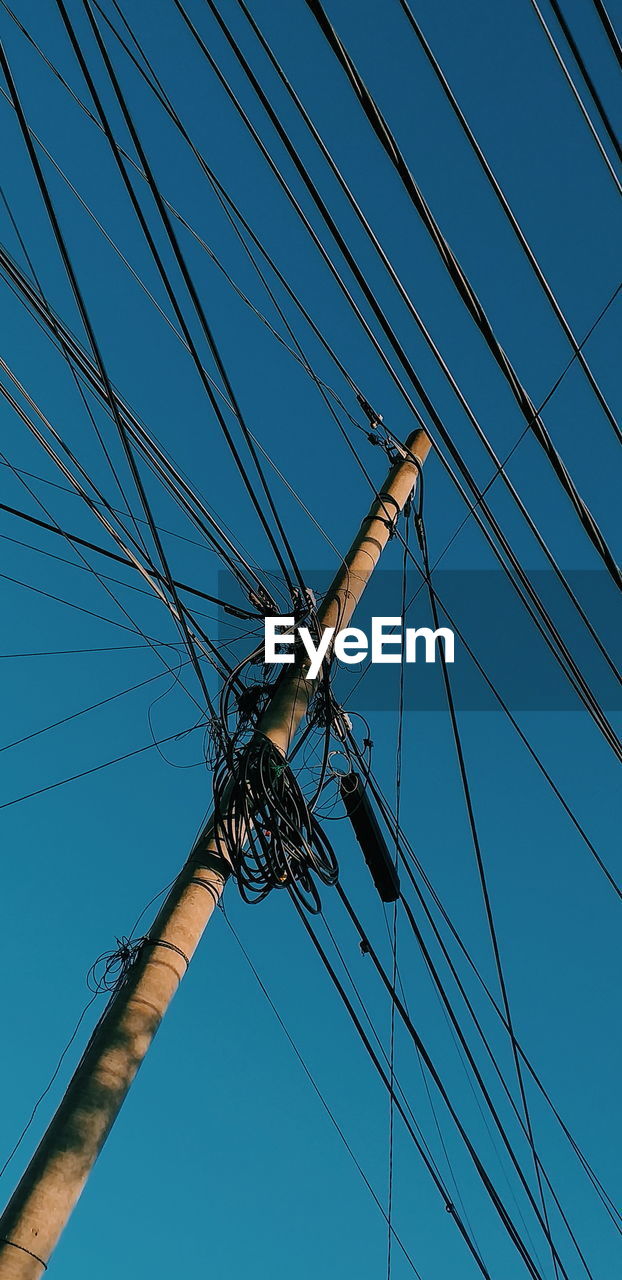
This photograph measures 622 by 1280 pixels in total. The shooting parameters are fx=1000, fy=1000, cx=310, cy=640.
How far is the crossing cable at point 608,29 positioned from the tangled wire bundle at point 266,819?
3.52 m

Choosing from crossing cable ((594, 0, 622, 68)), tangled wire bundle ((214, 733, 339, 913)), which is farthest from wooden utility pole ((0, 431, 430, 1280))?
crossing cable ((594, 0, 622, 68))

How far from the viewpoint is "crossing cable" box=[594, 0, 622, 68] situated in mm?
3605

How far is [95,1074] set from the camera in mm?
4043

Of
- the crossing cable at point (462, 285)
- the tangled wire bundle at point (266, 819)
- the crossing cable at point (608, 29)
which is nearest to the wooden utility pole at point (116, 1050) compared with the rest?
the tangled wire bundle at point (266, 819)

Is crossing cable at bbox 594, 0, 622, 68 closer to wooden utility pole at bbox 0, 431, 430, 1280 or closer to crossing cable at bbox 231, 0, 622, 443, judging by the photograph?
crossing cable at bbox 231, 0, 622, 443

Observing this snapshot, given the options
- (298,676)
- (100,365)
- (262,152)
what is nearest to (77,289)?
(100,365)

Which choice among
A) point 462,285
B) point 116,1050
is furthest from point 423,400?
point 116,1050

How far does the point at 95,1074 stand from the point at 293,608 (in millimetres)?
3270

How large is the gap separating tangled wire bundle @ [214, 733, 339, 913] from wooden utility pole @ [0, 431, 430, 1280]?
0.27 feet

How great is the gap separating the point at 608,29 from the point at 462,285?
4.05 ft

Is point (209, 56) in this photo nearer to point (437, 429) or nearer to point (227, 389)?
point (227, 389)

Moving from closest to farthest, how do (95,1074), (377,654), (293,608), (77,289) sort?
(95,1074), (77,289), (293,608), (377,654)

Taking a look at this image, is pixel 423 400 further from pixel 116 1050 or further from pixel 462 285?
pixel 116 1050

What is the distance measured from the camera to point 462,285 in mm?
4684
